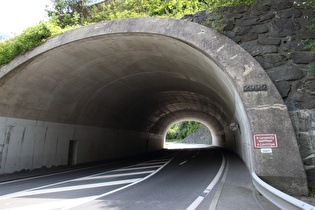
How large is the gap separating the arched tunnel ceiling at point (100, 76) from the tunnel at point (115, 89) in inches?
1.6

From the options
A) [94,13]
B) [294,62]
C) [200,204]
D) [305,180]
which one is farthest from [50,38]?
[305,180]

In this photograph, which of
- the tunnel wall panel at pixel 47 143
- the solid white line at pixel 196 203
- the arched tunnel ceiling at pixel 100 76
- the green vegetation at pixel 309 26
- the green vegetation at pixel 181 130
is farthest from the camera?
the green vegetation at pixel 181 130

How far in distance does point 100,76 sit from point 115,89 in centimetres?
228

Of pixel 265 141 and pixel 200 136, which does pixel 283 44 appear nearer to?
pixel 265 141

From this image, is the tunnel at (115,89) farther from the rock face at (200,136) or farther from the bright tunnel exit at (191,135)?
the rock face at (200,136)

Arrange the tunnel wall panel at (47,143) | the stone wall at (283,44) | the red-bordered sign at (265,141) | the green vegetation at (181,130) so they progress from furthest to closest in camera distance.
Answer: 1. the green vegetation at (181,130)
2. the tunnel wall panel at (47,143)
3. the stone wall at (283,44)
4. the red-bordered sign at (265,141)

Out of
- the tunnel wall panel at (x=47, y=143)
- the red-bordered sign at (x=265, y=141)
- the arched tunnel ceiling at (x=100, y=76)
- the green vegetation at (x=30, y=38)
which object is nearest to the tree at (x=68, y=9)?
the green vegetation at (x=30, y=38)

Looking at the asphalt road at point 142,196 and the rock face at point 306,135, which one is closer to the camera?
the asphalt road at point 142,196

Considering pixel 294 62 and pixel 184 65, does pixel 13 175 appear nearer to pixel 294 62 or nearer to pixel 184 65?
pixel 184 65

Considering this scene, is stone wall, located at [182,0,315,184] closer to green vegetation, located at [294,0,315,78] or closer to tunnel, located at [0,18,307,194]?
green vegetation, located at [294,0,315,78]

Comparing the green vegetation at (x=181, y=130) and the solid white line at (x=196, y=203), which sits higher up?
the green vegetation at (x=181, y=130)

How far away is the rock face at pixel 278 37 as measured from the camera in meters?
5.72

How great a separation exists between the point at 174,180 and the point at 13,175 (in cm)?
715

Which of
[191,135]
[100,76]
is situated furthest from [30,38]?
[191,135]
